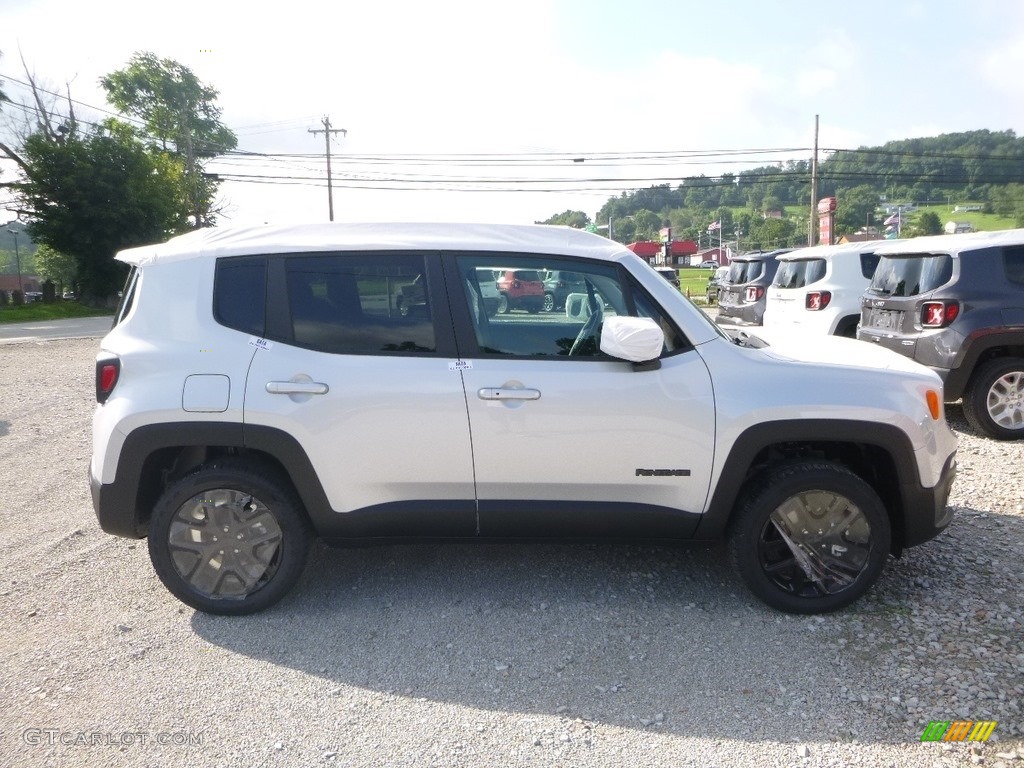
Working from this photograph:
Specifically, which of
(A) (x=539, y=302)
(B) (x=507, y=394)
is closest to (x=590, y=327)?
(A) (x=539, y=302)

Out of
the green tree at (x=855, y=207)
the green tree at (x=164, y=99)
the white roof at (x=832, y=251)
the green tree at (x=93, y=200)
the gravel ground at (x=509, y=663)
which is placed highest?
the green tree at (x=164, y=99)

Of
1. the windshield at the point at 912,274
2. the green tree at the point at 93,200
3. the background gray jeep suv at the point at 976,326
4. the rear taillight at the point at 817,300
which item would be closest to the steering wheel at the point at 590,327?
the background gray jeep suv at the point at 976,326

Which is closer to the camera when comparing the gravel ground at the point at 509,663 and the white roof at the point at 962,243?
the gravel ground at the point at 509,663

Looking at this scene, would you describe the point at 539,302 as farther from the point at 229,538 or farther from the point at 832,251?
the point at 832,251

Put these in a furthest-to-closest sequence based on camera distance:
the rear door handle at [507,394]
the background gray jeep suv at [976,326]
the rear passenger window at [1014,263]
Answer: the rear passenger window at [1014,263]
the background gray jeep suv at [976,326]
the rear door handle at [507,394]

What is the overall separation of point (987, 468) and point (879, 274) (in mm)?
2538

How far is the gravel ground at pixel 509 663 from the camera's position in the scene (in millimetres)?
2760

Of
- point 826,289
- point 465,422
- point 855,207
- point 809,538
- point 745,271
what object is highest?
point 855,207

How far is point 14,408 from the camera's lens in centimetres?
928

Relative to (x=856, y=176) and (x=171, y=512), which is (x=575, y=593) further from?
(x=856, y=176)

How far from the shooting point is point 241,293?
3.65m

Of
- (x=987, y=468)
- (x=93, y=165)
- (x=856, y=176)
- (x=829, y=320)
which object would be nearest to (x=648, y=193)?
(x=856, y=176)

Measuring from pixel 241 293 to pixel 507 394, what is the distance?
1.37 m

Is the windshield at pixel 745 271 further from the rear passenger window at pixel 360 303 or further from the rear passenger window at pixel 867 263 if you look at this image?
the rear passenger window at pixel 360 303
